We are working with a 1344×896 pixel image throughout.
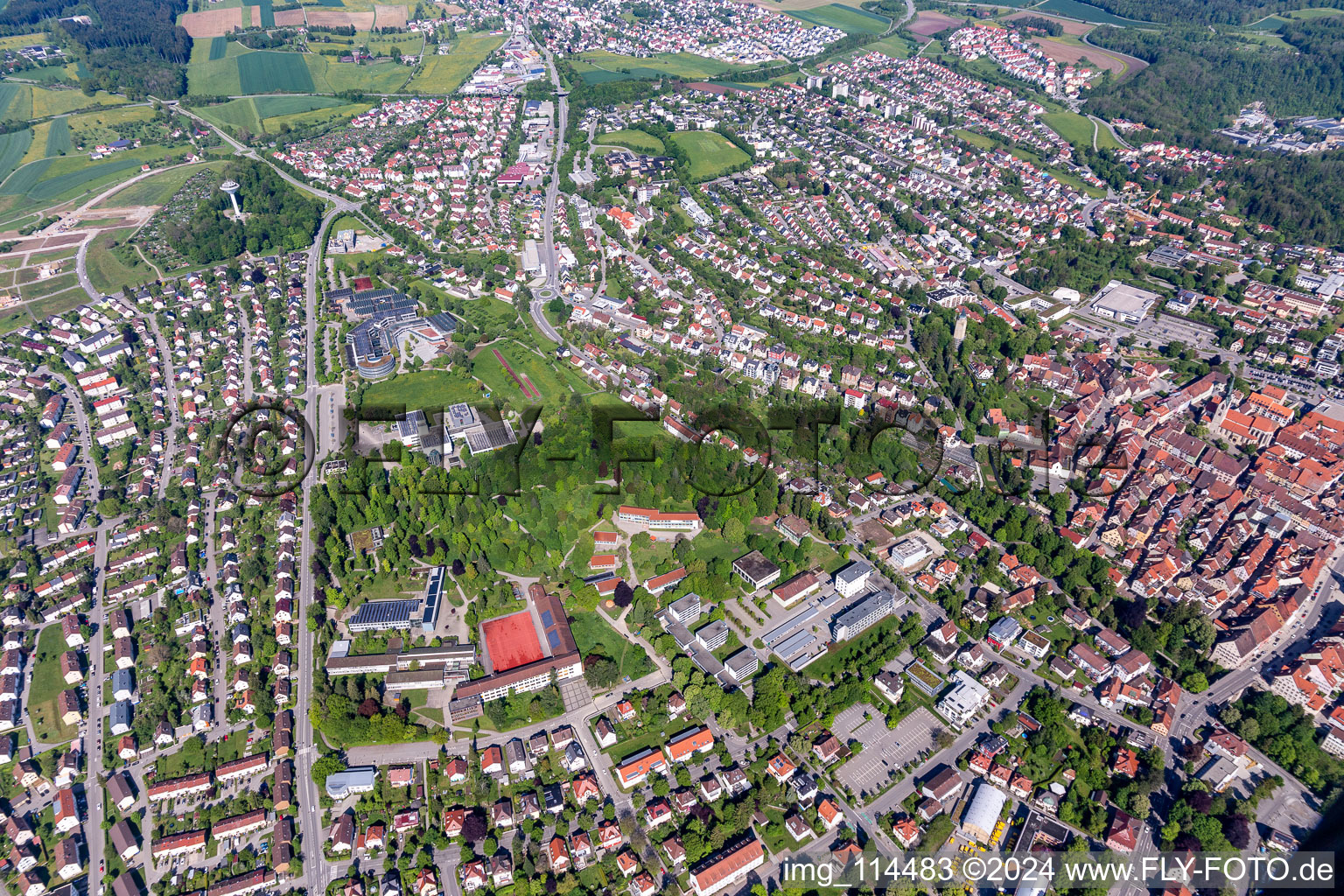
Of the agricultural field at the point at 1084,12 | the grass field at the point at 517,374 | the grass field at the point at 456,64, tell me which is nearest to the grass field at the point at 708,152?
the grass field at the point at 517,374

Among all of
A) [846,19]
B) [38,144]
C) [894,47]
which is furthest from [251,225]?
[846,19]

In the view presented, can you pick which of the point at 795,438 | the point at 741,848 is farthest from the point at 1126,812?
the point at 795,438

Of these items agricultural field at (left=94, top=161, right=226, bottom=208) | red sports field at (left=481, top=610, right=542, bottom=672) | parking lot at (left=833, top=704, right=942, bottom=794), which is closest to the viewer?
parking lot at (left=833, top=704, right=942, bottom=794)

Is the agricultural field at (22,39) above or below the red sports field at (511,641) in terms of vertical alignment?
above

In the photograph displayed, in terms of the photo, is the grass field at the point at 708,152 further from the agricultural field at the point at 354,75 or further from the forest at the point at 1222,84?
the forest at the point at 1222,84

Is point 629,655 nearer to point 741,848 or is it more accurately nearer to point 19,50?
point 741,848

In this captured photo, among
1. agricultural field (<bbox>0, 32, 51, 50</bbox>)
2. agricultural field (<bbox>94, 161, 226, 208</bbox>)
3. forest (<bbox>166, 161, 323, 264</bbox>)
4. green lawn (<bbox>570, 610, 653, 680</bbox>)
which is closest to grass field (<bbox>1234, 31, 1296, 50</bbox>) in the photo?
forest (<bbox>166, 161, 323, 264</bbox>)

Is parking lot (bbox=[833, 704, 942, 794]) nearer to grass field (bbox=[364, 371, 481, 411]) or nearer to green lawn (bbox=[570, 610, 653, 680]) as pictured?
green lawn (bbox=[570, 610, 653, 680])
